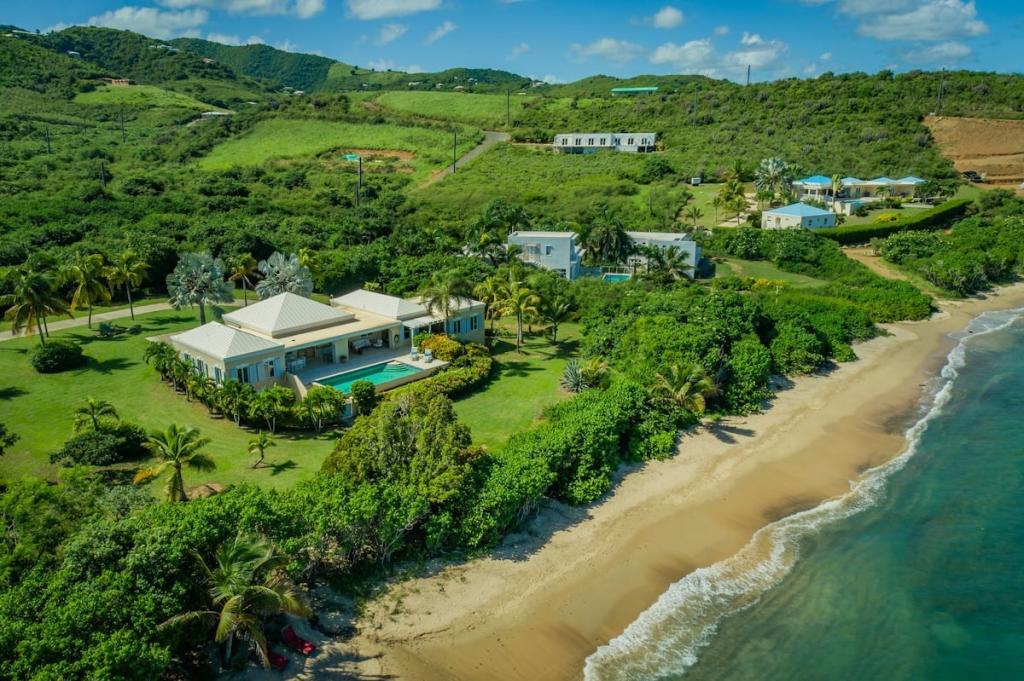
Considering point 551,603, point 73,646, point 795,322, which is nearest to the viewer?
point 73,646

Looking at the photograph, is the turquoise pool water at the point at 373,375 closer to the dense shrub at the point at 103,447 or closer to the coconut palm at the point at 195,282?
the dense shrub at the point at 103,447

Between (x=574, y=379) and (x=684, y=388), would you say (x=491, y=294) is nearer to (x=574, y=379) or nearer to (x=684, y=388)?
(x=574, y=379)

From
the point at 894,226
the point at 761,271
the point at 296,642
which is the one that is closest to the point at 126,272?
the point at 296,642

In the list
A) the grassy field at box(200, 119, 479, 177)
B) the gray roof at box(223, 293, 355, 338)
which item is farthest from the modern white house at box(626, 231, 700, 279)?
the grassy field at box(200, 119, 479, 177)

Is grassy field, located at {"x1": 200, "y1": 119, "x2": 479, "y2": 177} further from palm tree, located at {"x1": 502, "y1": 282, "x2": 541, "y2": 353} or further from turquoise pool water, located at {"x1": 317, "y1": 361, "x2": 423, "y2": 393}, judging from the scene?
turquoise pool water, located at {"x1": 317, "y1": 361, "x2": 423, "y2": 393}

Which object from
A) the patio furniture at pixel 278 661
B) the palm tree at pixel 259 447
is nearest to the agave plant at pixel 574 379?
the palm tree at pixel 259 447

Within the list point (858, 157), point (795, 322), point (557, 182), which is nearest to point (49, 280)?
point (795, 322)

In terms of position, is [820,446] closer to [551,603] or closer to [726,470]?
[726,470]
